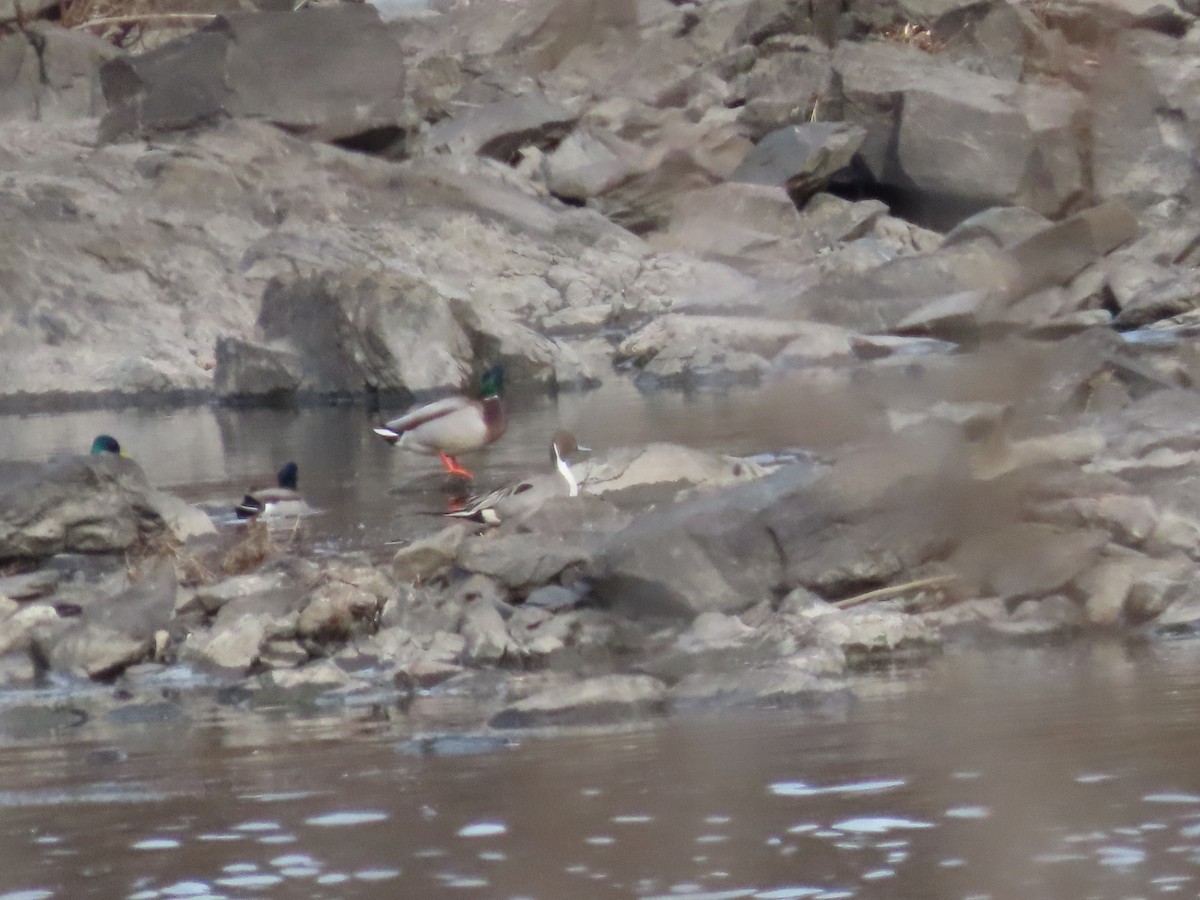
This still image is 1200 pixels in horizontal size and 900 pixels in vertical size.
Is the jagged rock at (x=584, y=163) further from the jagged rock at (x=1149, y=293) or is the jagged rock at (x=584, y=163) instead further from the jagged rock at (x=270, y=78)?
the jagged rock at (x=1149, y=293)

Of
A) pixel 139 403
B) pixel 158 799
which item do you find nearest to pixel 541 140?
pixel 139 403

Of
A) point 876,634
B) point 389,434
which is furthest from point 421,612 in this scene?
point 389,434

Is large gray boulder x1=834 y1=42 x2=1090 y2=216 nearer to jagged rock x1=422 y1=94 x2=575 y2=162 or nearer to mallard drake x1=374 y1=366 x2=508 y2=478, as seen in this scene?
jagged rock x1=422 y1=94 x2=575 y2=162

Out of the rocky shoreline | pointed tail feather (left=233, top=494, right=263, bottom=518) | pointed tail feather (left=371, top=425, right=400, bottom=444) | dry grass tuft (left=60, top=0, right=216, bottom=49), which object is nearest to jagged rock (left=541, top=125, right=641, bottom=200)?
the rocky shoreline

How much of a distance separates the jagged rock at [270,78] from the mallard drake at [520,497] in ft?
63.4

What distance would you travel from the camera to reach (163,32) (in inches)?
1374

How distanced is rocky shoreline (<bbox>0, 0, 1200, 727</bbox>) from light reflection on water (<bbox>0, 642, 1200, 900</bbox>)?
0.61m

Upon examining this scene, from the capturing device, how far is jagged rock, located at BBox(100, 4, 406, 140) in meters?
29.5

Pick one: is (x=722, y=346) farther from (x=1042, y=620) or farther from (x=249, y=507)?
(x=1042, y=620)

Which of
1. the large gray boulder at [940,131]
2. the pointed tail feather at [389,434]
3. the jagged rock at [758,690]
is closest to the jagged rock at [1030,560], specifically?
the jagged rock at [758,690]

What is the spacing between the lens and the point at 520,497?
10773 mm

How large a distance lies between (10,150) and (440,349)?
9534mm

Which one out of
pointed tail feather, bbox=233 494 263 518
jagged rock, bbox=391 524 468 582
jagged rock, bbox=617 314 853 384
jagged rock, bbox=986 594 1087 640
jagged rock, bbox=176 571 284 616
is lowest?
jagged rock, bbox=986 594 1087 640

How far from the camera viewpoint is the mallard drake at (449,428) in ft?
46.4
